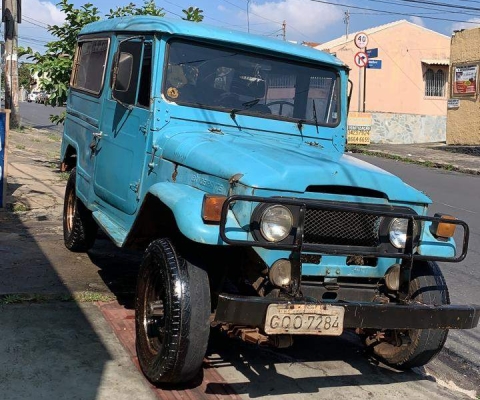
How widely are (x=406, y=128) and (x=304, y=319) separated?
2401cm

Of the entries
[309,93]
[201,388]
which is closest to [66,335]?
[201,388]

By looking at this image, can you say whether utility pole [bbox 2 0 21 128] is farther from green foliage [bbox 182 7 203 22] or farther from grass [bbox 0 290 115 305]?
grass [bbox 0 290 115 305]

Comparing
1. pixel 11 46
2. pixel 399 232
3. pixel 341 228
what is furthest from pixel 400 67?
pixel 341 228

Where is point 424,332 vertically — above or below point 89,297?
above

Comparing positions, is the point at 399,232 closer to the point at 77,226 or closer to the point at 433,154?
the point at 77,226

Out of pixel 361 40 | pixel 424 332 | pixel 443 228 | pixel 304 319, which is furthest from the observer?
pixel 361 40

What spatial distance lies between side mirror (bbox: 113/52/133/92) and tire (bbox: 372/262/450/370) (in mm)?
2446

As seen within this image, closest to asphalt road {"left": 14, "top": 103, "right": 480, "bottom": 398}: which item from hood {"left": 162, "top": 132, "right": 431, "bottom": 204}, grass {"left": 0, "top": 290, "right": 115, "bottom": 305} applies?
grass {"left": 0, "top": 290, "right": 115, "bottom": 305}

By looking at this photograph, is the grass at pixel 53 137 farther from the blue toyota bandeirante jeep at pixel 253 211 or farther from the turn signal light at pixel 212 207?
the turn signal light at pixel 212 207

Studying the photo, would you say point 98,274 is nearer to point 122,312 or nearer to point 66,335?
point 122,312

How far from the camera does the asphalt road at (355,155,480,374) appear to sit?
511 centimetres

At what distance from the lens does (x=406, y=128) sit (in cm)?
2622

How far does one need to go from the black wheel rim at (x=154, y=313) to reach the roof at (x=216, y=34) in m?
1.81

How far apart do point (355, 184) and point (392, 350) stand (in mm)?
1322
